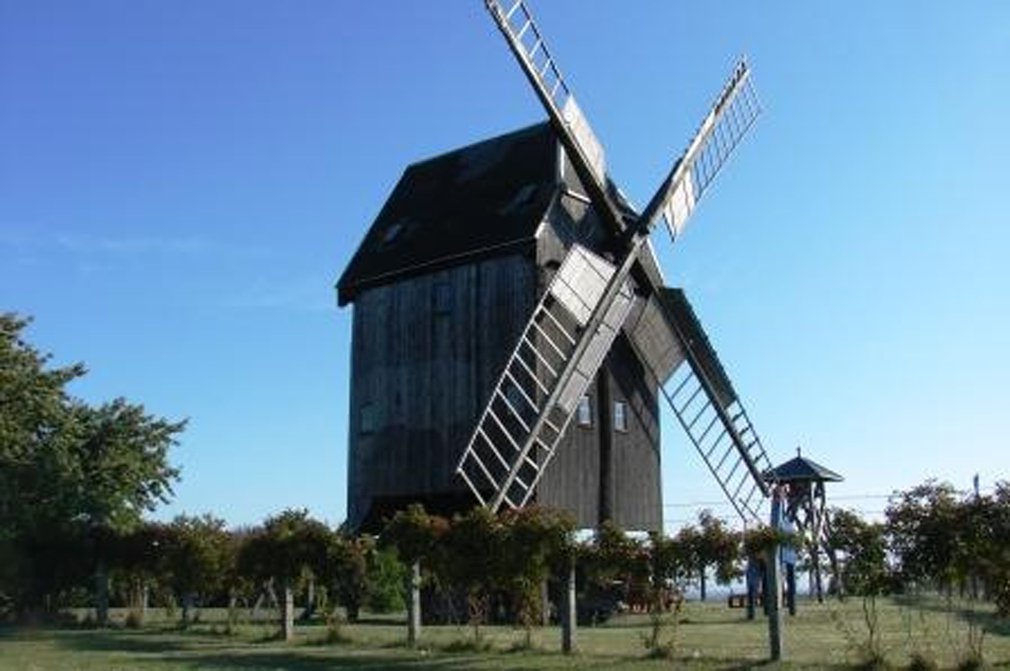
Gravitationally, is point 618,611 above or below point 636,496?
below

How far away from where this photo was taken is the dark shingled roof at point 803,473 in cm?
3647

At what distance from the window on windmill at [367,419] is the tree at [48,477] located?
5.80m

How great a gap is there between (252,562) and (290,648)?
317cm

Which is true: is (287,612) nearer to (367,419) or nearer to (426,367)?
(426,367)

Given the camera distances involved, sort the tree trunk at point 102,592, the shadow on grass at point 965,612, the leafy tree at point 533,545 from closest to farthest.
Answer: the leafy tree at point 533,545 < the shadow on grass at point 965,612 < the tree trunk at point 102,592

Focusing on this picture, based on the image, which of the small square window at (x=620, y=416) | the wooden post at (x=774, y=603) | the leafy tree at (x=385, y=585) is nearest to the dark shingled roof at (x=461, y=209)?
the small square window at (x=620, y=416)

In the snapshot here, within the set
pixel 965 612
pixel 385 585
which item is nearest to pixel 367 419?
pixel 385 585

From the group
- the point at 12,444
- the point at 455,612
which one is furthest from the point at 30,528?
the point at 455,612

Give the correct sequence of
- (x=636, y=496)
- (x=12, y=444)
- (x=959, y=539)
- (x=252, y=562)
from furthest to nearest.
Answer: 1. (x=636, y=496)
2. (x=12, y=444)
3. (x=252, y=562)
4. (x=959, y=539)

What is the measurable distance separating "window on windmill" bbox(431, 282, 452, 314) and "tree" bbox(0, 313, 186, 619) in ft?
27.7

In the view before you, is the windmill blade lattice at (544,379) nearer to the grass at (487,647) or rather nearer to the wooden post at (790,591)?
the grass at (487,647)

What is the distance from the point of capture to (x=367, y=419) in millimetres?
34812

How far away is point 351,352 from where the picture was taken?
35719 mm

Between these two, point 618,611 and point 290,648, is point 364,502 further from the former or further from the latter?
point 290,648
